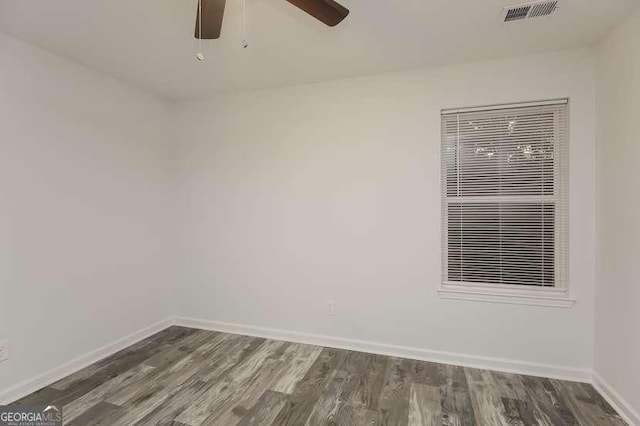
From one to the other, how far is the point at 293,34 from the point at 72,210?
7.59 feet

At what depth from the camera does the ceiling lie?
6.50 ft

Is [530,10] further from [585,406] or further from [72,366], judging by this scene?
[72,366]

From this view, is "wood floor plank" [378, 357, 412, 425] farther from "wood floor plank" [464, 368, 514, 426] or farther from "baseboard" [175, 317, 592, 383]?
"wood floor plank" [464, 368, 514, 426]

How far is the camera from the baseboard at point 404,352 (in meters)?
2.56

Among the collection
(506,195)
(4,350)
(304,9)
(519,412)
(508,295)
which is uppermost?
(304,9)

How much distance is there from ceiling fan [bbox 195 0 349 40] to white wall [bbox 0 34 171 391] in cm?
160

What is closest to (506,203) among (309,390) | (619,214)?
(619,214)

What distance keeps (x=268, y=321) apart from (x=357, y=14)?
2879 millimetres

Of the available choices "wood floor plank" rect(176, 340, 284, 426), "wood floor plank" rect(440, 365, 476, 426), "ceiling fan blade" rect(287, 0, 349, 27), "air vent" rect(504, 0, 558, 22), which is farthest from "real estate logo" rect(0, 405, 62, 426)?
"air vent" rect(504, 0, 558, 22)

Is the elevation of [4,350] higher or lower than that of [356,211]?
lower

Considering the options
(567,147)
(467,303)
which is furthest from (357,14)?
(467,303)

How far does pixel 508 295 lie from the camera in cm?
268

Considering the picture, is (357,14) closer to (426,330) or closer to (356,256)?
(356,256)

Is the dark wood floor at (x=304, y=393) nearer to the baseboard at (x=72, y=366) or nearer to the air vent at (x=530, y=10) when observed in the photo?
the baseboard at (x=72, y=366)
